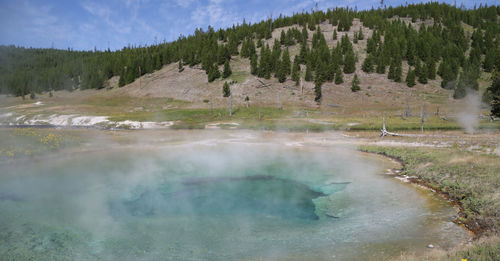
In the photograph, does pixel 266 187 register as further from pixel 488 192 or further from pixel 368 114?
pixel 368 114

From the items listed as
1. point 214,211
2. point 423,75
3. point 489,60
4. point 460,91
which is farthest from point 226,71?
point 214,211

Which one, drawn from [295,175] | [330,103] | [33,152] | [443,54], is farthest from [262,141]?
[443,54]

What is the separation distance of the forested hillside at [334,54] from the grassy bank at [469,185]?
55.7 metres

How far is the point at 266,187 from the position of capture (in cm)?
2041

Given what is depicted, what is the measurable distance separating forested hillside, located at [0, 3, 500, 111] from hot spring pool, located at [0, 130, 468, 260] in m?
63.2

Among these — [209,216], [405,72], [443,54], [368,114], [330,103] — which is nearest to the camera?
[209,216]

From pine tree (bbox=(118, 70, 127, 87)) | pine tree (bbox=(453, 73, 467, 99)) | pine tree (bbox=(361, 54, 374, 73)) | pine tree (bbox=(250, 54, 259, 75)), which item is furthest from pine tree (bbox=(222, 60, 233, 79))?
pine tree (bbox=(453, 73, 467, 99))

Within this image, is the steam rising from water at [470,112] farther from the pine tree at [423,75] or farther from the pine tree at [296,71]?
the pine tree at [296,71]

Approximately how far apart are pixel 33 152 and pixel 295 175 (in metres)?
24.0

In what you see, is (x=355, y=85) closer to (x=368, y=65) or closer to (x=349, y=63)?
(x=349, y=63)

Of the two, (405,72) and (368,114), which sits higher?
(405,72)

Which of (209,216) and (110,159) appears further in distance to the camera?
(110,159)

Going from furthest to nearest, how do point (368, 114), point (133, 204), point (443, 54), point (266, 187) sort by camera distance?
point (443, 54) → point (368, 114) → point (266, 187) → point (133, 204)

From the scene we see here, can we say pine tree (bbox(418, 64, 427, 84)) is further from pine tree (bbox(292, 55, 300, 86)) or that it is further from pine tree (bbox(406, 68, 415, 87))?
pine tree (bbox(292, 55, 300, 86))
